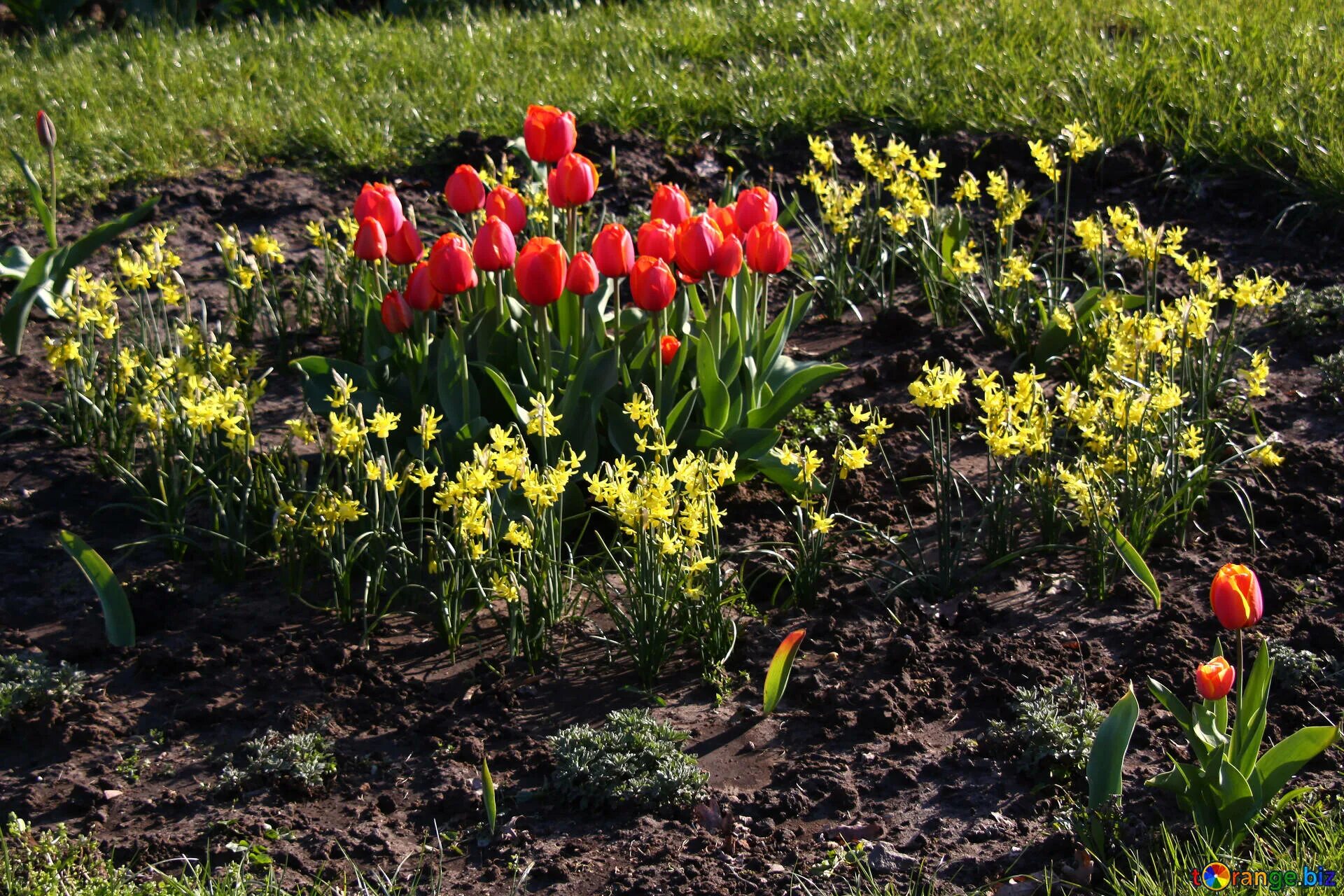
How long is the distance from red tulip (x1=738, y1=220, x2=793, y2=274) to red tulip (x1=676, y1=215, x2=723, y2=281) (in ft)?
0.33

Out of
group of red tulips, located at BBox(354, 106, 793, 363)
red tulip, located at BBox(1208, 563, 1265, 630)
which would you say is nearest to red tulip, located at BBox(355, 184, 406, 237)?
group of red tulips, located at BBox(354, 106, 793, 363)

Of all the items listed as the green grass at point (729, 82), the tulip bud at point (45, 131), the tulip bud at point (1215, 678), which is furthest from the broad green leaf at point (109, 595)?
the green grass at point (729, 82)

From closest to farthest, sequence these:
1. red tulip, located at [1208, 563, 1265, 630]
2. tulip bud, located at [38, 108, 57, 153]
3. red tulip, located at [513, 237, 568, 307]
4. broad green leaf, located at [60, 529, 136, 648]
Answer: red tulip, located at [1208, 563, 1265, 630] → broad green leaf, located at [60, 529, 136, 648] → red tulip, located at [513, 237, 568, 307] → tulip bud, located at [38, 108, 57, 153]

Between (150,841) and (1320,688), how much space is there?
103 inches

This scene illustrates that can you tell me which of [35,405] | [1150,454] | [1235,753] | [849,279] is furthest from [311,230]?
[1235,753]

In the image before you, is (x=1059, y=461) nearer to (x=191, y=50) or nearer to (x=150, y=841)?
(x=150, y=841)

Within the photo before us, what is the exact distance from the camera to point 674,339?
A: 3.69 metres

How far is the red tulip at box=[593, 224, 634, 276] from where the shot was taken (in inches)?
135

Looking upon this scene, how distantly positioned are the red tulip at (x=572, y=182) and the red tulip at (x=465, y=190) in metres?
0.27

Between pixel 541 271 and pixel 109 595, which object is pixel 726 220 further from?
pixel 109 595

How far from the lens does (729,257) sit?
3.48 metres

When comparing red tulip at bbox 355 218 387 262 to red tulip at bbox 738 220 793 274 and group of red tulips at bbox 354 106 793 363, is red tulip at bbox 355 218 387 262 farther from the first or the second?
red tulip at bbox 738 220 793 274

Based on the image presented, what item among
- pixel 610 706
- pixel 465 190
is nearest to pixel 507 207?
pixel 465 190

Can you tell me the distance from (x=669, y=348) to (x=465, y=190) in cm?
77
